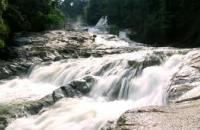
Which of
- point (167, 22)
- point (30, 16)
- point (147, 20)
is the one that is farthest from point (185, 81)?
point (147, 20)

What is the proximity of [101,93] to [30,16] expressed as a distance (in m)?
20.0

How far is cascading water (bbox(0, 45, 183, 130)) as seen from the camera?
497 inches

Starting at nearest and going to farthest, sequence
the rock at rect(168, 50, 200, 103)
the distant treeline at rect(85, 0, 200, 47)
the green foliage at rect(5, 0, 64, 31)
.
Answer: the rock at rect(168, 50, 200, 103)
the green foliage at rect(5, 0, 64, 31)
the distant treeline at rect(85, 0, 200, 47)

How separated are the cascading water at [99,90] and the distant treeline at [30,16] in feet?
30.9

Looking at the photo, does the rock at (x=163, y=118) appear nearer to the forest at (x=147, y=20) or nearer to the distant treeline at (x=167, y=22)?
the forest at (x=147, y=20)

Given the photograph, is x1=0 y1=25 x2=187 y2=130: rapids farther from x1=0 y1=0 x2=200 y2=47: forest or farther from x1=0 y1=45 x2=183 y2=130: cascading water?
x1=0 y1=0 x2=200 y2=47: forest

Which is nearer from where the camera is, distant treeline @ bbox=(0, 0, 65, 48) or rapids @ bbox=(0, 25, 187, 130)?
rapids @ bbox=(0, 25, 187, 130)

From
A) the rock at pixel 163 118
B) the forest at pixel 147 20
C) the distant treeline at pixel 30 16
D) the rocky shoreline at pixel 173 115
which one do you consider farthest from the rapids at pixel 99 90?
the distant treeline at pixel 30 16

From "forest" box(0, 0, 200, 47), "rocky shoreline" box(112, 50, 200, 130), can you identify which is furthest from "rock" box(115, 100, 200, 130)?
"forest" box(0, 0, 200, 47)

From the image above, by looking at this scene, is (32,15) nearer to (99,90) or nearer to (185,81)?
(99,90)

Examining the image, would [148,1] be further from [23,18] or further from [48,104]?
[48,104]

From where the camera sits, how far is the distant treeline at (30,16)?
3116cm

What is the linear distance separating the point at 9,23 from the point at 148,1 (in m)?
21.1

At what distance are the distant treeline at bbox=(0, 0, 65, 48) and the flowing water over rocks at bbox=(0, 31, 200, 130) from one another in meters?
7.97
